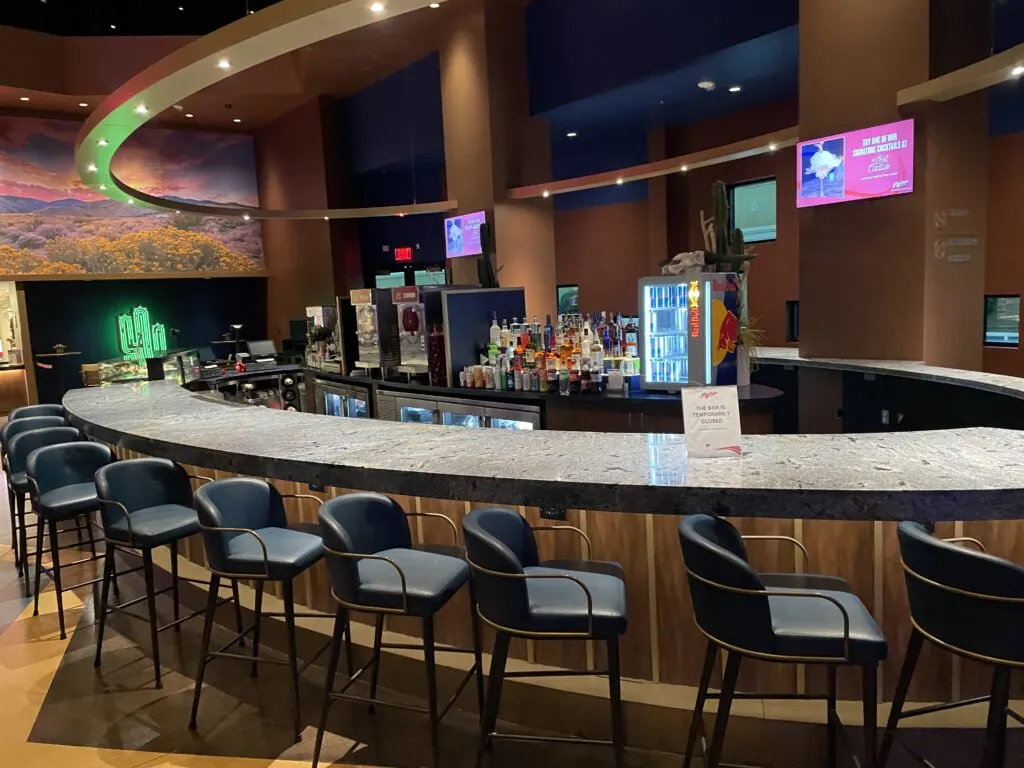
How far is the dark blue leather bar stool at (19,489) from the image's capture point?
13.4ft

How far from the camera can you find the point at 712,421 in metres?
2.27

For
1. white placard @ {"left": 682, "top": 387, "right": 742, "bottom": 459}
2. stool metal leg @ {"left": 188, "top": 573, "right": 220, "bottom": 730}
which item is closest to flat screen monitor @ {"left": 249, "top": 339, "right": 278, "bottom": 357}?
stool metal leg @ {"left": 188, "top": 573, "right": 220, "bottom": 730}

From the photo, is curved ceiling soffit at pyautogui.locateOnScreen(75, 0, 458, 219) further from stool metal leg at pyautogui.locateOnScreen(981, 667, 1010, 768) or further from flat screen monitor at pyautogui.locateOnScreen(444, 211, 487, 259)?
flat screen monitor at pyautogui.locateOnScreen(444, 211, 487, 259)

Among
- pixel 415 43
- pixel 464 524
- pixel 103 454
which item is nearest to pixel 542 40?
pixel 415 43

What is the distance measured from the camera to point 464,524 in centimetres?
200

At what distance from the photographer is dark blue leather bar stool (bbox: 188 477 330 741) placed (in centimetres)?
245

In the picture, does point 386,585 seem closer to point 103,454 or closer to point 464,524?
point 464,524

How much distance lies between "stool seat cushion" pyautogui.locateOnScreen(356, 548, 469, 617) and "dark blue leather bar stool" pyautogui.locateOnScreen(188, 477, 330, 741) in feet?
1.06

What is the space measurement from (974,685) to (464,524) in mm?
1607

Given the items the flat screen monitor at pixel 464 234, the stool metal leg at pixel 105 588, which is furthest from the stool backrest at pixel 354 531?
the flat screen monitor at pixel 464 234

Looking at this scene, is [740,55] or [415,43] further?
[415,43]

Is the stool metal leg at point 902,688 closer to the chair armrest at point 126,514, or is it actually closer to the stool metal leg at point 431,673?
the stool metal leg at point 431,673

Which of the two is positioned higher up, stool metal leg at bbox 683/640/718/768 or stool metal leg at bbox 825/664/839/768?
stool metal leg at bbox 683/640/718/768

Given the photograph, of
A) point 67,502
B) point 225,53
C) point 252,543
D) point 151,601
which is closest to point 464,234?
point 225,53
